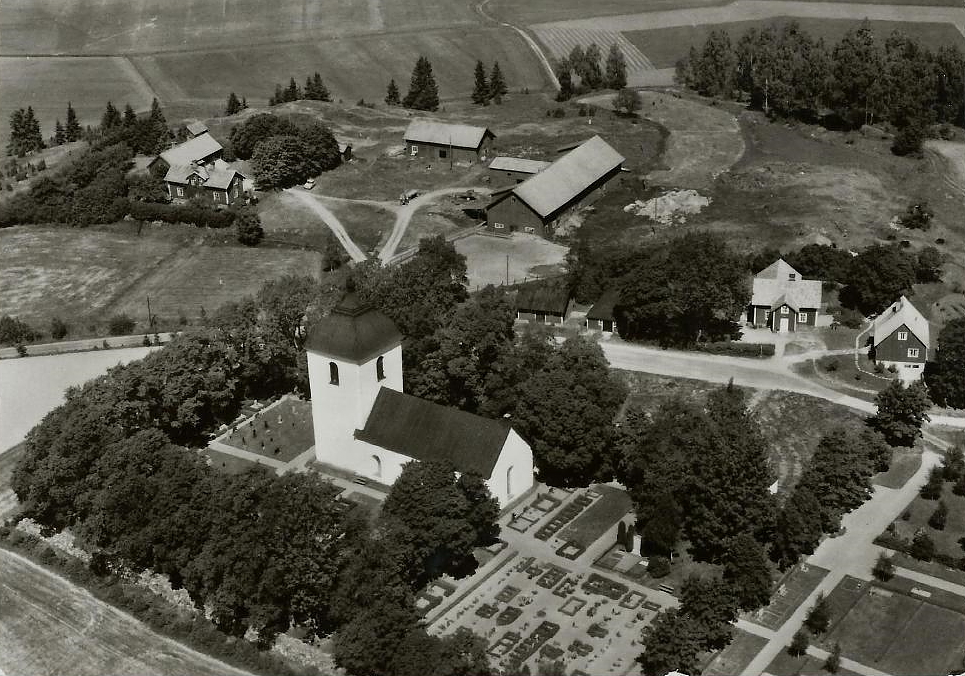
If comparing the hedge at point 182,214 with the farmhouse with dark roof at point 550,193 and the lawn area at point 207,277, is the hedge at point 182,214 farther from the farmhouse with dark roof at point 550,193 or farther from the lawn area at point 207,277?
the farmhouse with dark roof at point 550,193

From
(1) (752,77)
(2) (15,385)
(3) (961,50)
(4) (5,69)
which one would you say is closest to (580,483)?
(2) (15,385)

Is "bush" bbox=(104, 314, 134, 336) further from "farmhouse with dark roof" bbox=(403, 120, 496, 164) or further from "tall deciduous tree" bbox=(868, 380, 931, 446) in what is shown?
"tall deciduous tree" bbox=(868, 380, 931, 446)

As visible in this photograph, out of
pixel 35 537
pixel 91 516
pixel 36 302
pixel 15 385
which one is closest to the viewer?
pixel 91 516

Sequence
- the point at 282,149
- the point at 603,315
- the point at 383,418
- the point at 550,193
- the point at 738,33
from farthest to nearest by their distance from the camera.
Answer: the point at 738,33, the point at 282,149, the point at 550,193, the point at 603,315, the point at 383,418

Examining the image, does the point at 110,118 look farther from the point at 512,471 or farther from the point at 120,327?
the point at 512,471

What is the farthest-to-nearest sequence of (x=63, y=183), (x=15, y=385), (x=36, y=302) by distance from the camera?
(x=63, y=183), (x=36, y=302), (x=15, y=385)

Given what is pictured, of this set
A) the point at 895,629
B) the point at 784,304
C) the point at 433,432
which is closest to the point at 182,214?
the point at 433,432

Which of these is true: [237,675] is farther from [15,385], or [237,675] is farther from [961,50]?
[961,50]
